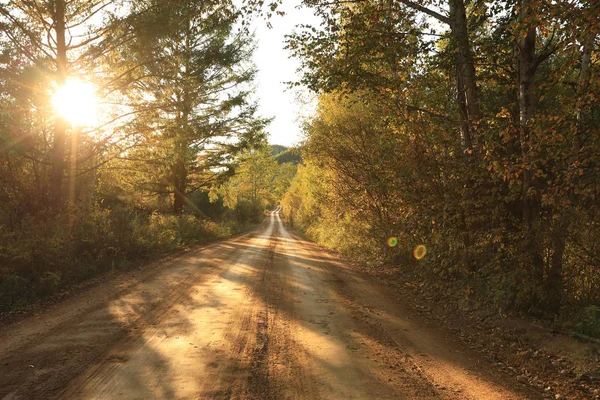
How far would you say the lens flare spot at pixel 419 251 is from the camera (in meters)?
10.5

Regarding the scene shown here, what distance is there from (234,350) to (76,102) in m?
9.47

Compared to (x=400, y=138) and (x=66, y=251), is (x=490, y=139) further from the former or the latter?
(x=66, y=251)

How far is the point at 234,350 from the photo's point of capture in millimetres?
4750

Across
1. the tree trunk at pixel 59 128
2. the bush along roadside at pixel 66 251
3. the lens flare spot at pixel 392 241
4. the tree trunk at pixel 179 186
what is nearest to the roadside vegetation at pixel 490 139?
the lens flare spot at pixel 392 241

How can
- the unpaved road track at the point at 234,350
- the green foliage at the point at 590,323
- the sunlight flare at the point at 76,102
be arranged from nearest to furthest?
1. the unpaved road track at the point at 234,350
2. the green foliage at the point at 590,323
3. the sunlight flare at the point at 76,102

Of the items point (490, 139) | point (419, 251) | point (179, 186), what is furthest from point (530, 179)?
point (179, 186)

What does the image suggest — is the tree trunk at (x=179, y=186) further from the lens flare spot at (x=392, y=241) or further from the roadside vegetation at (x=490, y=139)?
the roadside vegetation at (x=490, y=139)

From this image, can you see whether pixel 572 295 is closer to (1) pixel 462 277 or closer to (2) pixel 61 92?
(1) pixel 462 277

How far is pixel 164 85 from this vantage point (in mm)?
12367

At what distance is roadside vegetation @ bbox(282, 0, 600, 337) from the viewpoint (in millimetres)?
5340

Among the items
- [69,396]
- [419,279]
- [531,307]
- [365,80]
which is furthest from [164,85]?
[531,307]

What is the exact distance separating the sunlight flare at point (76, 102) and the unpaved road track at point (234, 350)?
5.40 metres

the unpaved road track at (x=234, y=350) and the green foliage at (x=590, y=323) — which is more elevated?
the green foliage at (x=590, y=323)

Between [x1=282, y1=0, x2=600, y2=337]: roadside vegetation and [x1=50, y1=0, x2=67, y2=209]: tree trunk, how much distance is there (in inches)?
253
